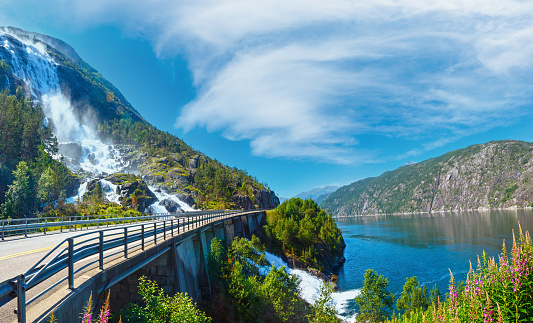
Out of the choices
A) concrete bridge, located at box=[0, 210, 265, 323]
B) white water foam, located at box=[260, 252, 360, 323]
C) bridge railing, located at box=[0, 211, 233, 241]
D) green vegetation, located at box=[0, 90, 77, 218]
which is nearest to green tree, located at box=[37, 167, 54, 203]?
green vegetation, located at box=[0, 90, 77, 218]

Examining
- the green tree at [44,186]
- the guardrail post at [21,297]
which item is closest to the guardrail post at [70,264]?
the guardrail post at [21,297]

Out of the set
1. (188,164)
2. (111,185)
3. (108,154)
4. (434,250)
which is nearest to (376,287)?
(434,250)

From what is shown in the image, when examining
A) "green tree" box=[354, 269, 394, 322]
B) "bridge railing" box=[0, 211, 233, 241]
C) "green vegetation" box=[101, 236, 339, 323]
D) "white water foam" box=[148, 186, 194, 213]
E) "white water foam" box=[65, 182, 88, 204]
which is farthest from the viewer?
"white water foam" box=[148, 186, 194, 213]

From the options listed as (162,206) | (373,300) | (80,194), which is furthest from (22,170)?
(373,300)

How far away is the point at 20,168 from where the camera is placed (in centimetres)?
7694

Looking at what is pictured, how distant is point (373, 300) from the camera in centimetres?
4216

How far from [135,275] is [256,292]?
2313 centimetres

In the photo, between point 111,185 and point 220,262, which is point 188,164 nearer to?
point 111,185

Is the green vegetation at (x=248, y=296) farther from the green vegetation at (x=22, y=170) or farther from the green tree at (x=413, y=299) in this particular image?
the green vegetation at (x=22, y=170)

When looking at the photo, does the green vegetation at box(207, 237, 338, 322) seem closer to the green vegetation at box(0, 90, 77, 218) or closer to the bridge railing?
the bridge railing

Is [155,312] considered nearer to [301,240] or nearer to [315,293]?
[315,293]

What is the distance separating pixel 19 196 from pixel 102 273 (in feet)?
272

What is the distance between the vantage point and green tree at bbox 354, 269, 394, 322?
1622 inches

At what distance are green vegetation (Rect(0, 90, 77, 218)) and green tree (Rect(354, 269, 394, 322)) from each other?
3033 inches
